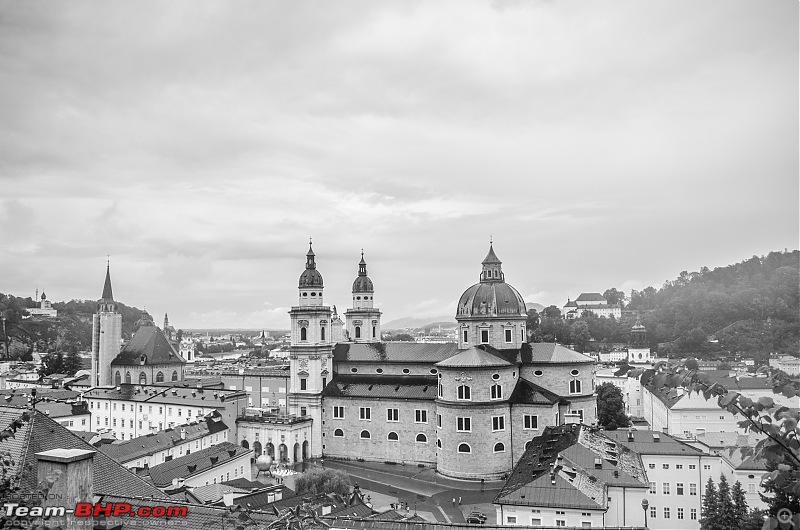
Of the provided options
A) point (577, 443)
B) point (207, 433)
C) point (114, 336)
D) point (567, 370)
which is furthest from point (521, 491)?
point (114, 336)

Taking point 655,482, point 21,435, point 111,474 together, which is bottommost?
point 655,482

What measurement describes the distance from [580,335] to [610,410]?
3973cm

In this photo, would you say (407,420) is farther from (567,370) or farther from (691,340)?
(691,340)

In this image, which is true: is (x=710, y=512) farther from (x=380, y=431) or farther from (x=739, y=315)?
(x=739, y=315)

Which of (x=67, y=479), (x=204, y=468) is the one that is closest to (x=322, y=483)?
(x=204, y=468)

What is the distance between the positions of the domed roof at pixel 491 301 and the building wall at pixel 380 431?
7.64 m

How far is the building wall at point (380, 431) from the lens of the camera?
1813 inches

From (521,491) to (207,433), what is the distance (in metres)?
25.1

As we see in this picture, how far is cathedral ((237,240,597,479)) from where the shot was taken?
4194cm

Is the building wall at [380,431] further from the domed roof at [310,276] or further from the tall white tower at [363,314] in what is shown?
the tall white tower at [363,314]

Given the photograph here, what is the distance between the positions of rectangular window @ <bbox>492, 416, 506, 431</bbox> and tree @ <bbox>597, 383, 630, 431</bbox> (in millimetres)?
15477

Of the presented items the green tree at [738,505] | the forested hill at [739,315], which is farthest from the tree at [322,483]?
the forested hill at [739,315]

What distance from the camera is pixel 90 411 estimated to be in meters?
57.9

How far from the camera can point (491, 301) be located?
159 ft
